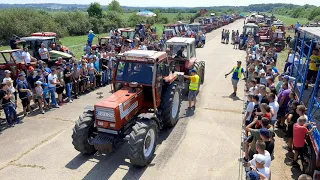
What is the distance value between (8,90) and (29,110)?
133cm

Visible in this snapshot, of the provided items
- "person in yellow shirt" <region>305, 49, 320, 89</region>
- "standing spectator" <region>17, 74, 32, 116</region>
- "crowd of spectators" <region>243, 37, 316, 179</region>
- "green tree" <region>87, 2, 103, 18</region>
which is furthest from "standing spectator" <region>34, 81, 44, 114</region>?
"green tree" <region>87, 2, 103, 18</region>

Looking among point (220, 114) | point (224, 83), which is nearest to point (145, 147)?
point (220, 114)

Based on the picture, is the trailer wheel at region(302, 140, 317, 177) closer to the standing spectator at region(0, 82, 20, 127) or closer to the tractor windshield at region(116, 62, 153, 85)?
the tractor windshield at region(116, 62, 153, 85)

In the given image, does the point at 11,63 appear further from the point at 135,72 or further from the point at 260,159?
the point at 260,159

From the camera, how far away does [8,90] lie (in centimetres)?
841

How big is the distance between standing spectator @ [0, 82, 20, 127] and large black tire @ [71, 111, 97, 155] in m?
3.19

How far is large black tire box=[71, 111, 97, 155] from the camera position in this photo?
640 cm

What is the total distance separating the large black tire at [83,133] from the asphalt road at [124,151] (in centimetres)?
35

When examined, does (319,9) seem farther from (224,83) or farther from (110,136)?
(110,136)

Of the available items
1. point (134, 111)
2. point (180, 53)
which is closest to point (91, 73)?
point (180, 53)

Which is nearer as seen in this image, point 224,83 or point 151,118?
point 151,118

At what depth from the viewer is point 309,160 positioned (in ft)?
19.2

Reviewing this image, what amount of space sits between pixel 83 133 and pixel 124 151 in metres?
1.27

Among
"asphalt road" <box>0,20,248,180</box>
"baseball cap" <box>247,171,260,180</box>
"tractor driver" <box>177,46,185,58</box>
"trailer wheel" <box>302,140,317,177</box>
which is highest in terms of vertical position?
"tractor driver" <box>177,46,185,58</box>
